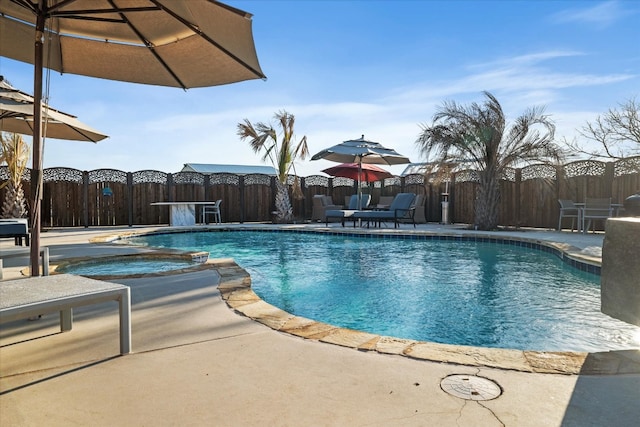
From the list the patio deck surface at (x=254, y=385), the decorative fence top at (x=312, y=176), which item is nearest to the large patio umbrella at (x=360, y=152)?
the decorative fence top at (x=312, y=176)

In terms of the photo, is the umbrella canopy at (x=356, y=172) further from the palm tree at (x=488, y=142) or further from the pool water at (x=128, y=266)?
the pool water at (x=128, y=266)

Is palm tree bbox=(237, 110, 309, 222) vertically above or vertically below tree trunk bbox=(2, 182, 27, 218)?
above

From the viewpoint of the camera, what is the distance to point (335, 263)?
6246mm

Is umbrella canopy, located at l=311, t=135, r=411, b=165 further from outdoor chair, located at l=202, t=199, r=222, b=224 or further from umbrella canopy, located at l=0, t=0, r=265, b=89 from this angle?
umbrella canopy, located at l=0, t=0, r=265, b=89

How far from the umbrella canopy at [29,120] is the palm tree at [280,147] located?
23.0ft

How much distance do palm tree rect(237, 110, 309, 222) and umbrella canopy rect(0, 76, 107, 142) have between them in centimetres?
702

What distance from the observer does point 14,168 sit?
10375mm

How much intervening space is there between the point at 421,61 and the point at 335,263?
6023 millimetres

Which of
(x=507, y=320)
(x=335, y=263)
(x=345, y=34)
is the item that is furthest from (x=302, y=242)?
(x=507, y=320)

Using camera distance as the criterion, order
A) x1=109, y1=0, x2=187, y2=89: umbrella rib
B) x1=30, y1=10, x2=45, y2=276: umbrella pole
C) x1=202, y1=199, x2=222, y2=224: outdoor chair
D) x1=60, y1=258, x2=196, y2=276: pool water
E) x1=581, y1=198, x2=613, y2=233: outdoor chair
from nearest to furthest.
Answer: x1=30, y1=10, x2=45, y2=276: umbrella pole < x1=109, y1=0, x2=187, y2=89: umbrella rib < x1=60, y1=258, x2=196, y2=276: pool water < x1=581, y1=198, x2=613, y2=233: outdoor chair < x1=202, y1=199, x2=222, y2=224: outdoor chair

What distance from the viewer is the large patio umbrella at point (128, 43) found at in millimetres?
2746

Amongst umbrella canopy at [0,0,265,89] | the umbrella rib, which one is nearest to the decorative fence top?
umbrella canopy at [0,0,265,89]

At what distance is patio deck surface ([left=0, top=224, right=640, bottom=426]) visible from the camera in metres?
1.44

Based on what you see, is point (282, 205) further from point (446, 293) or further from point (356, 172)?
point (446, 293)
